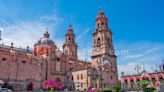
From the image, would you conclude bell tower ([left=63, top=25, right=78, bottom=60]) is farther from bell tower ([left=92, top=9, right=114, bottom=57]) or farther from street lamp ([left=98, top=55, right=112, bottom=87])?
street lamp ([left=98, top=55, right=112, bottom=87])

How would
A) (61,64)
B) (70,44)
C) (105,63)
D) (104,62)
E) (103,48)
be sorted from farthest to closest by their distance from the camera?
(70,44) → (103,48) → (104,62) → (105,63) → (61,64)

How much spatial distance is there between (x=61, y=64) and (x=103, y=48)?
15227mm

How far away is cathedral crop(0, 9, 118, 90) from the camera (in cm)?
4191

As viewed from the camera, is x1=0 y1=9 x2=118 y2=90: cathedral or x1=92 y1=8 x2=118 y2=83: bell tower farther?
x1=92 y1=8 x2=118 y2=83: bell tower

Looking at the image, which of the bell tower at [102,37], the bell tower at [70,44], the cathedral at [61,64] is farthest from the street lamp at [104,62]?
the bell tower at [70,44]

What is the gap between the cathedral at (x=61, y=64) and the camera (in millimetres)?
41909

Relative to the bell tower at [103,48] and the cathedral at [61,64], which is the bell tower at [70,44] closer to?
the cathedral at [61,64]

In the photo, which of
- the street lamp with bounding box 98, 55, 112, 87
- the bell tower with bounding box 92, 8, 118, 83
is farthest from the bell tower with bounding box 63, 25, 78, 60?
the street lamp with bounding box 98, 55, 112, 87

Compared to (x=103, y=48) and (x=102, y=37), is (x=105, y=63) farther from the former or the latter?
(x=102, y=37)

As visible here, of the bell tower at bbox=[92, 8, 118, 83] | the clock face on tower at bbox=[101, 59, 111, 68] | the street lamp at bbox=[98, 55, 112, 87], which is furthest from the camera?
the bell tower at bbox=[92, 8, 118, 83]

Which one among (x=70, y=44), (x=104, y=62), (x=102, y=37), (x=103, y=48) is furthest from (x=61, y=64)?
(x=70, y=44)

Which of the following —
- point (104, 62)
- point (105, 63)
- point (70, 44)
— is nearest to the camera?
point (105, 63)

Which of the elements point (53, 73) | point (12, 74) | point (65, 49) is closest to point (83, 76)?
point (53, 73)

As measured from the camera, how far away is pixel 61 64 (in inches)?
2077
